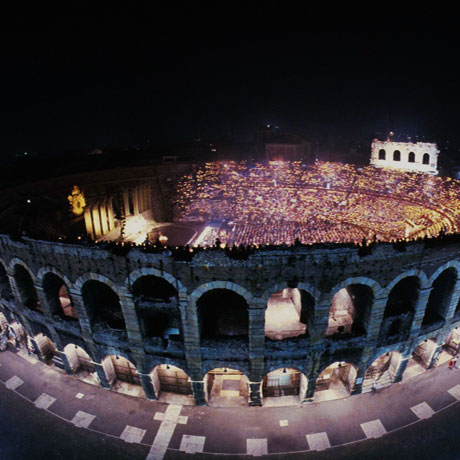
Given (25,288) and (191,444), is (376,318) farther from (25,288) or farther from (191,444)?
(25,288)

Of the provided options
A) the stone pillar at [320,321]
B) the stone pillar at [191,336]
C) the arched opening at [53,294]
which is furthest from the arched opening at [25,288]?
the stone pillar at [320,321]

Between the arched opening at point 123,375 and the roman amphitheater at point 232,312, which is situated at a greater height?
the roman amphitheater at point 232,312

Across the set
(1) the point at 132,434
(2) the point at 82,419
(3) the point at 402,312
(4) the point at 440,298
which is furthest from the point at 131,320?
(4) the point at 440,298

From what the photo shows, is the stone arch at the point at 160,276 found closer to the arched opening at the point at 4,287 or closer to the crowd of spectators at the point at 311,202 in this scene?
the arched opening at the point at 4,287

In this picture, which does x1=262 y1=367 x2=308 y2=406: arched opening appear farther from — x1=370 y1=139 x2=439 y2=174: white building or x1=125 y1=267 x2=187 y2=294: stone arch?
x1=370 y1=139 x2=439 y2=174: white building

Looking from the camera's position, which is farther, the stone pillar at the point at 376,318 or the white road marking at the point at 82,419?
the white road marking at the point at 82,419

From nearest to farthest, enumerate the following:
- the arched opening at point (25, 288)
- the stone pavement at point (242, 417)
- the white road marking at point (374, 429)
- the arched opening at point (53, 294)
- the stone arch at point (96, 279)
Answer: the stone pavement at point (242, 417), the stone arch at point (96, 279), the white road marking at point (374, 429), the arched opening at point (53, 294), the arched opening at point (25, 288)

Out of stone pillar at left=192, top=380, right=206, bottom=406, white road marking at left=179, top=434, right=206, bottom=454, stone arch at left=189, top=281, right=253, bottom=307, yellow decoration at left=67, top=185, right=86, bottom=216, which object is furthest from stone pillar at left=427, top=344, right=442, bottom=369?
yellow decoration at left=67, top=185, right=86, bottom=216

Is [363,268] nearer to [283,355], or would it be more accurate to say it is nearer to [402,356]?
[283,355]
